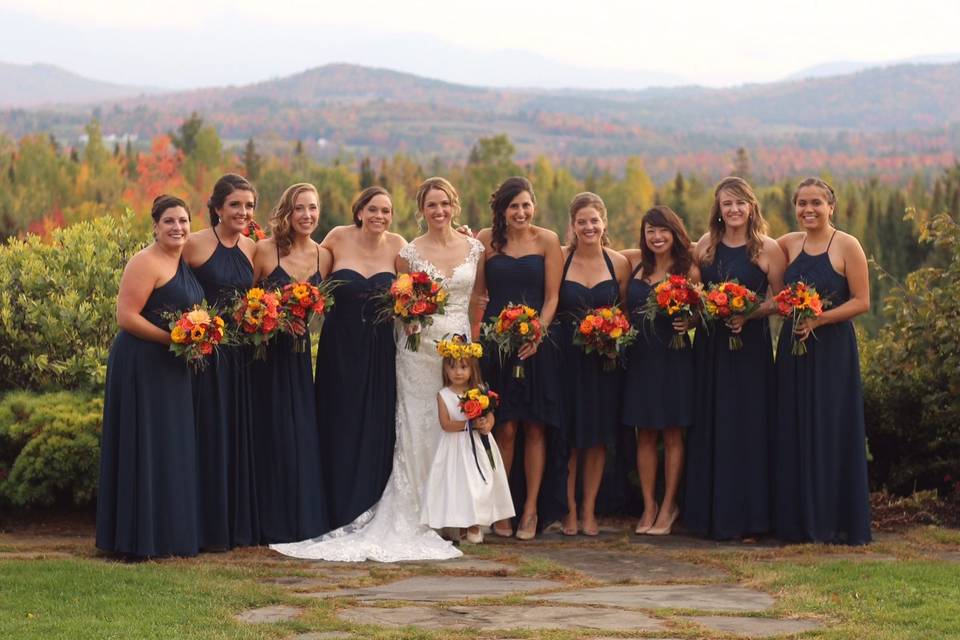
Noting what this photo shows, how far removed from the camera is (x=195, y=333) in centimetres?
877

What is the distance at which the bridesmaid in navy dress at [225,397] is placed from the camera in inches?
372

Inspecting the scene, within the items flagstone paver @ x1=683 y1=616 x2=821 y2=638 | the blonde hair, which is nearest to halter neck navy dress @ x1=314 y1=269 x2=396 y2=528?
the blonde hair

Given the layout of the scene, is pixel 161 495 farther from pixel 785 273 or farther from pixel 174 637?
pixel 785 273

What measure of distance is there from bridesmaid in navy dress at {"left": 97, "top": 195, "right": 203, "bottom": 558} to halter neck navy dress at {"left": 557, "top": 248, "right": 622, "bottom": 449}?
272 cm

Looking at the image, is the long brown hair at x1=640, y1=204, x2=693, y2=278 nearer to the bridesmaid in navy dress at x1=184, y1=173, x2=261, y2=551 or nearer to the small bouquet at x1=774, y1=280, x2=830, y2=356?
the small bouquet at x1=774, y1=280, x2=830, y2=356

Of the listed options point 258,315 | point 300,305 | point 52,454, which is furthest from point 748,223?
point 52,454

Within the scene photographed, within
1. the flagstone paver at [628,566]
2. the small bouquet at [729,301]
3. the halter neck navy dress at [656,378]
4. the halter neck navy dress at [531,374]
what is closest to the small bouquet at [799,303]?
the small bouquet at [729,301]

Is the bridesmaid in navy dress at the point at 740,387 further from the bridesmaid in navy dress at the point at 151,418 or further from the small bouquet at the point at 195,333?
the bridesmaid in navy dress at the point at 151,418

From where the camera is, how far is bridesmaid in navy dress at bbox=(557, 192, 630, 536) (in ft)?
33.0

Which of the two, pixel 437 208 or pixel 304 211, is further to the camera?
pixel 437 208

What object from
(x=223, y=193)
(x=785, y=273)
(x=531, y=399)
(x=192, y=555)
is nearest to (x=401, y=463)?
(x=531, y=399)

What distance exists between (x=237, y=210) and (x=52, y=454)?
108 inches

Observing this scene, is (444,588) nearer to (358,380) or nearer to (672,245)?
(358,380)

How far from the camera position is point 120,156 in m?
92.2
